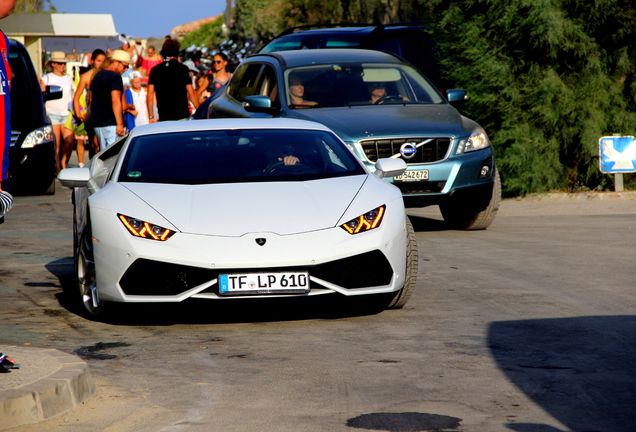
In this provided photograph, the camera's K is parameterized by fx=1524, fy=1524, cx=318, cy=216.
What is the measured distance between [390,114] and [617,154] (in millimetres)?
4357

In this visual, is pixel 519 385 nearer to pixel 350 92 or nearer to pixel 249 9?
pixel 350 92

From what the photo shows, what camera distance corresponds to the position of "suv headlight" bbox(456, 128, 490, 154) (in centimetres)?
1469

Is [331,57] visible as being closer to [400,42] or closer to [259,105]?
[259,105]

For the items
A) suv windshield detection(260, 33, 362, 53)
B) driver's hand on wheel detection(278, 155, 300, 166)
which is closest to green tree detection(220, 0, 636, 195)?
suv windshield detection(260, 33, 362, 53)

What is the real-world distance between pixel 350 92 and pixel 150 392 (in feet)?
29.3

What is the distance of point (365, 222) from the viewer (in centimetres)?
931

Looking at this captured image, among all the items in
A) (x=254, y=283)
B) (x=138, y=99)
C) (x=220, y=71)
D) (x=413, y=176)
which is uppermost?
(x=254, y=283)

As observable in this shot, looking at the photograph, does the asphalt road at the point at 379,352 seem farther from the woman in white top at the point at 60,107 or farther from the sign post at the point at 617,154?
the woman in white top at the point at 60,107

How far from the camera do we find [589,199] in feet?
60.6

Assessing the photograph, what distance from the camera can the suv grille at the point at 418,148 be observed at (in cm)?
1438

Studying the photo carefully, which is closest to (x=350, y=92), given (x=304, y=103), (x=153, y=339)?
(x=304, y=103)

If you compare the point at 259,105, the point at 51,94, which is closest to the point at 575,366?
the point at 259,105

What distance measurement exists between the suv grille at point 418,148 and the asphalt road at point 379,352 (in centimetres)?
181

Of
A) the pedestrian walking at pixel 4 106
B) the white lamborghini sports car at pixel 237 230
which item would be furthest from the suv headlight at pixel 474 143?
the pedestrian walking at pixel 4 106
